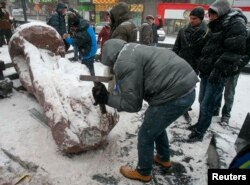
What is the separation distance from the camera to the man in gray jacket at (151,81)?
6.72 ft

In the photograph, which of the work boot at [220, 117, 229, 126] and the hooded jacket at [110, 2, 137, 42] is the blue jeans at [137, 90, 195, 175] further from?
the work boot at [220, 117, 229, 126]

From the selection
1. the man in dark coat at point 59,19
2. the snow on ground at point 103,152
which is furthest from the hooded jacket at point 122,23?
the man in dark coat at point 59,19

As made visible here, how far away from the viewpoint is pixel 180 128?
368 centimetres

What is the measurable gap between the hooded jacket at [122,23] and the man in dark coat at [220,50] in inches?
44.8

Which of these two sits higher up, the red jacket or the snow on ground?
the red jacket

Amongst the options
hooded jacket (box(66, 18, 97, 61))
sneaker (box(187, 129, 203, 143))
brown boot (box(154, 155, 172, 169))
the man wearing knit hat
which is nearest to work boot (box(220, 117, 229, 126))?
sneaker (box(187, 129, 203, 143))

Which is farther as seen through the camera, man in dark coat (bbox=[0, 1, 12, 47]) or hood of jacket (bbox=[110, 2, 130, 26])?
man in dark coat (bbox=[0, 1, 12, 47])

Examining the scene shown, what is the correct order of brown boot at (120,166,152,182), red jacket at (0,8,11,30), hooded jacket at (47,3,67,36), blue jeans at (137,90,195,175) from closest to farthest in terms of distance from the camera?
blue jeans at (137,90,195,175), brown boot at (120,166,152,182), hooded jacket at (47,3,67,36), red jacket at (0,8,11,30)

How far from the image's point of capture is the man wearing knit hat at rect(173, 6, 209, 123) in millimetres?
3383

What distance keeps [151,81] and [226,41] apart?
51.6 inches

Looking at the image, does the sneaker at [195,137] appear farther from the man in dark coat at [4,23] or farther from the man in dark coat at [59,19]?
the man in dark coat at [4,23]

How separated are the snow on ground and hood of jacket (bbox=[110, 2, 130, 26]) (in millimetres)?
1537

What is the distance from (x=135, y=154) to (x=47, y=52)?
2851mm

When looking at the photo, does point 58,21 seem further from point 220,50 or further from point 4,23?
point 220,50
